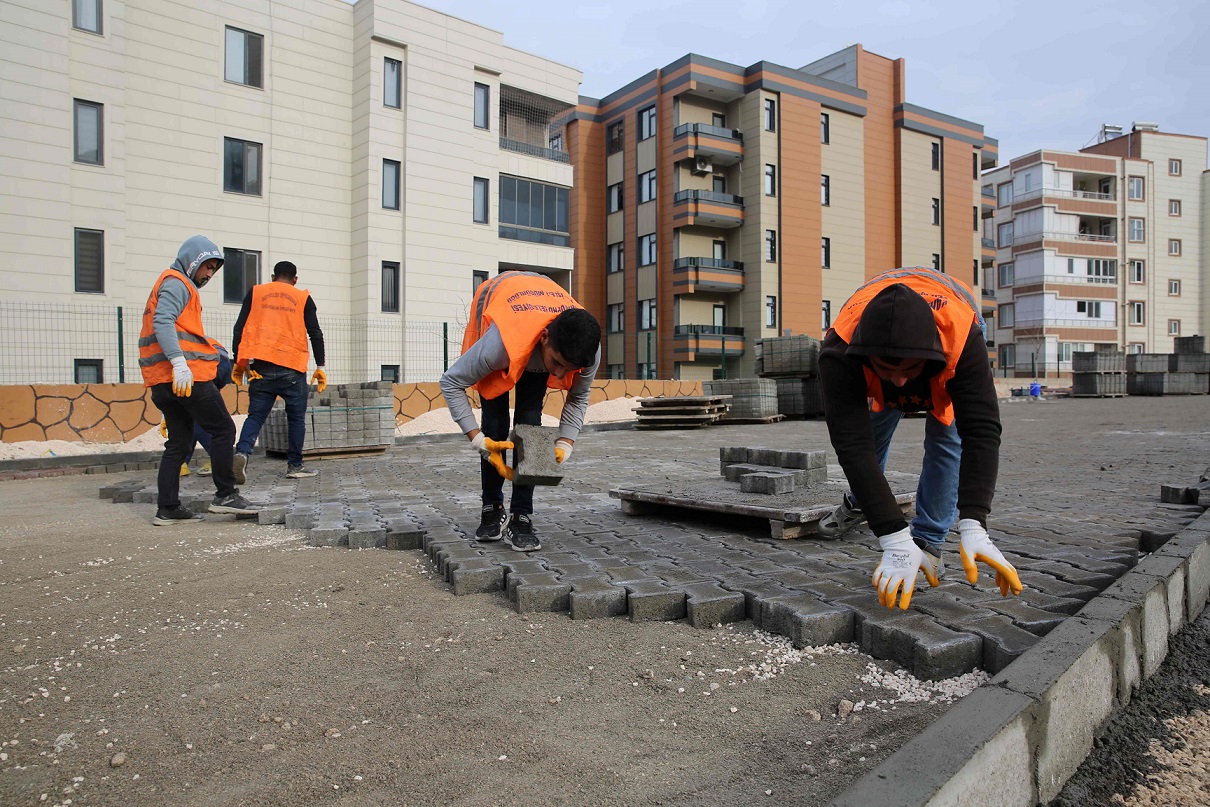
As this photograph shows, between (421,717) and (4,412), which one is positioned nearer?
(421,717)

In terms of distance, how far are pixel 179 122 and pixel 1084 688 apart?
71.5 feet

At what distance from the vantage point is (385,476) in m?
7.71

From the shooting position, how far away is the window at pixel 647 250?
3581 cm

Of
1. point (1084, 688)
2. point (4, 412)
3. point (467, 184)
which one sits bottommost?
point (1084, 688)

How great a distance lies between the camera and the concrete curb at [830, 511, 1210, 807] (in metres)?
1.59

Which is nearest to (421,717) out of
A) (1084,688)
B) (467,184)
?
(1084,688)

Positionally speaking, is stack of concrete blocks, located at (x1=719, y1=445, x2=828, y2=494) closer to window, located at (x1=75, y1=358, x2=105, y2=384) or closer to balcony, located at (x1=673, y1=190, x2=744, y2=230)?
window, located at (x1=75, y1=358, x2=105, y2=384)

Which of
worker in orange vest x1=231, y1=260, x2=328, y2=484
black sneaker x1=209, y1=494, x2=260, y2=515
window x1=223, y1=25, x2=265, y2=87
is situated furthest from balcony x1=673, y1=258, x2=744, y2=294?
black sneaker x1=209, y1=494, x2=260, y2=515

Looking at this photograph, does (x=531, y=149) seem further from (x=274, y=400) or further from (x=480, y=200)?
(x=274, y=400)

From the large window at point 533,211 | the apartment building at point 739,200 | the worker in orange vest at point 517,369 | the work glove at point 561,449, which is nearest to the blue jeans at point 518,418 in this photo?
the worker in orange vest at point 517,369

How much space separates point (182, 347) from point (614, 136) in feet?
115

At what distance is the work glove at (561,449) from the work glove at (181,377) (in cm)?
282

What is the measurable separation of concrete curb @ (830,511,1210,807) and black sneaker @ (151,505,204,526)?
17.4ft

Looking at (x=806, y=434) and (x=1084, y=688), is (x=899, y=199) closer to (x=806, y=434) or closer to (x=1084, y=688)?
(x=806, y=434)
